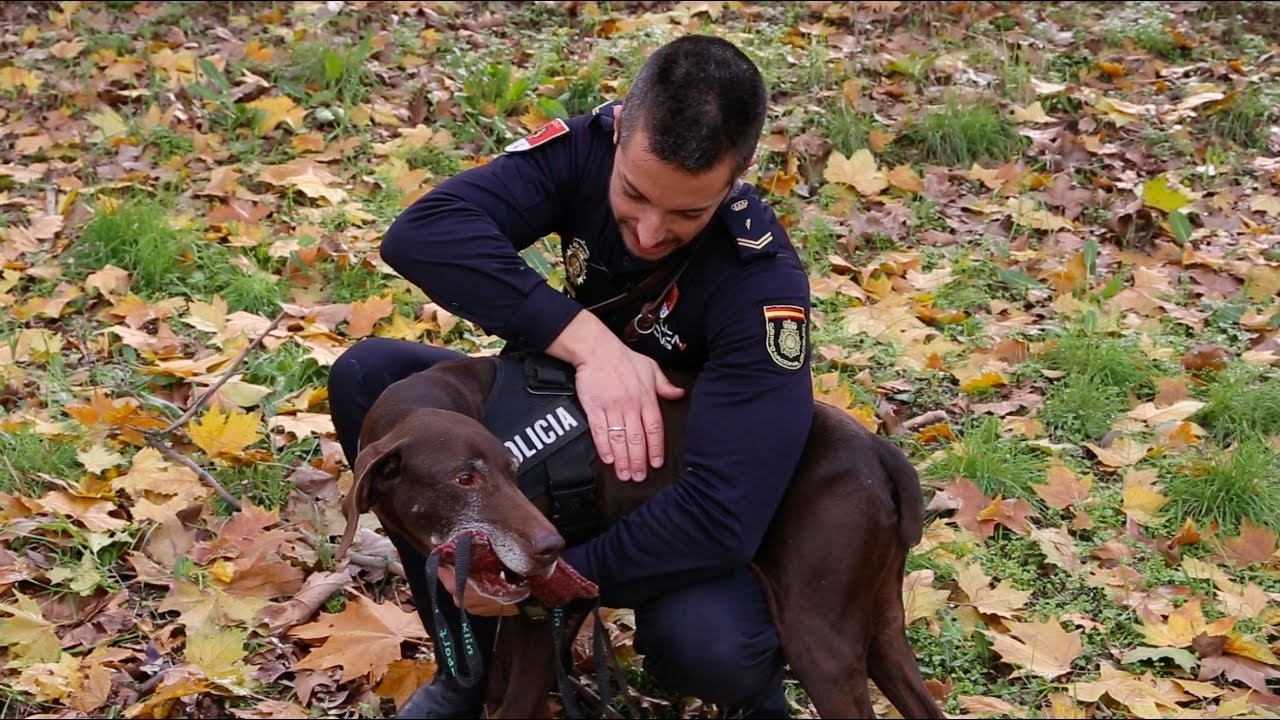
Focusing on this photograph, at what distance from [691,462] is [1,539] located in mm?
2061

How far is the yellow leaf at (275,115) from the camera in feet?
20.4

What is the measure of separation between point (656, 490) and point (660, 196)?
0.69m

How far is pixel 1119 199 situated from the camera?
19.3 ft

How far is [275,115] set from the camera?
6246mm

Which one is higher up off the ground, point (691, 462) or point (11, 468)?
point (691, 462)

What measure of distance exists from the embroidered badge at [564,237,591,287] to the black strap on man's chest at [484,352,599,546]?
0.30 metres

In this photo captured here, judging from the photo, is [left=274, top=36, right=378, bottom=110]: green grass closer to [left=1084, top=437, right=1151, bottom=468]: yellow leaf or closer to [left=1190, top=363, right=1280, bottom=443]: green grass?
[left=1084, top=437, right=1151, bottom=468]: yellow leaf

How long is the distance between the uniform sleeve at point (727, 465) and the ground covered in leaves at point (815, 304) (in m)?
0.53

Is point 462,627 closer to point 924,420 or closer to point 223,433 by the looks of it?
point 223,433

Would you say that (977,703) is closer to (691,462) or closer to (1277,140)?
(691,462)

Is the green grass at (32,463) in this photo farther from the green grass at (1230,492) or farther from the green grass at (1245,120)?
the green grass at (1245,120)

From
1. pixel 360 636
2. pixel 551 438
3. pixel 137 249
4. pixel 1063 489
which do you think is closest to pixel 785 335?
pixel 551 438

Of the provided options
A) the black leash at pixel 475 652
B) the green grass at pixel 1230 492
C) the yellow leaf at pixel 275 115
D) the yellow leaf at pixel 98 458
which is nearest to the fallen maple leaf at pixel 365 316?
the yellow leaf at pixel 98 458

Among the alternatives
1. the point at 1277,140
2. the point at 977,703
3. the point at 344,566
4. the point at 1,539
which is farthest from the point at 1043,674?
the point at 1277,140
